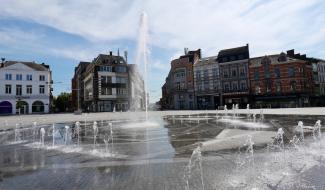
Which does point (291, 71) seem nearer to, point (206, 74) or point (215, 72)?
point (215, 72)

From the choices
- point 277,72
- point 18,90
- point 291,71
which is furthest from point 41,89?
point 291,71

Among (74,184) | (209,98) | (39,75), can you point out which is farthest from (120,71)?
(74,184)

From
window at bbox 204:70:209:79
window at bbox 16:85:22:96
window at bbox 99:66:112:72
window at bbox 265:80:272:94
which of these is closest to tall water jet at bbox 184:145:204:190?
window at bbox 265:80:272:94

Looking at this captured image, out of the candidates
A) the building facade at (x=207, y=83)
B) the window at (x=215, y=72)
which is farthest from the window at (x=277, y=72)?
the window at (x=215, y=72)

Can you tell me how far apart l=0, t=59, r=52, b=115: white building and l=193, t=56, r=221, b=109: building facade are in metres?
38.1

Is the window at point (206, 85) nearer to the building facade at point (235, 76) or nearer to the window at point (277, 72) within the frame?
the building facade at point (235, 76)

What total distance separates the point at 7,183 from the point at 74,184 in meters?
1.53

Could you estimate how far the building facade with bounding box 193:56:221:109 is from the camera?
60.0 metres

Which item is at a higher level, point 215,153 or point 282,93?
point 282,93

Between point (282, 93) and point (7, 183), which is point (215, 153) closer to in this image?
point (7, 183)

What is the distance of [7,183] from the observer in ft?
17.0

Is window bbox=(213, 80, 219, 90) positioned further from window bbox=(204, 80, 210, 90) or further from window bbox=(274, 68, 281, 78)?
window bbox=(274, 68, 281, 78)

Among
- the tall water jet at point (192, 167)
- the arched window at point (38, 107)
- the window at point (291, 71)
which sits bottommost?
the tall water jet at point (192, 167)

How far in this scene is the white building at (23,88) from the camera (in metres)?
54.7
